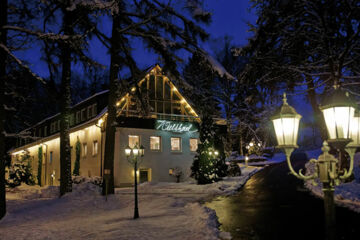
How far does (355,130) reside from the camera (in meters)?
4.09

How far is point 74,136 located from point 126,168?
33.4ft

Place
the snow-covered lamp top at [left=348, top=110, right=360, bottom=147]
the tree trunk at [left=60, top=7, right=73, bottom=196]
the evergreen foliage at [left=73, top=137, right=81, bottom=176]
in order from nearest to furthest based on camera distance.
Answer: the snow-covered lamp top at [left=348, top=110, right=360, bottom=147] < the tree trunk at [left=60, top=7, right=73, bottom=196] < the evergreen foliage at [left=73, top=137, right=81, bottom=176]

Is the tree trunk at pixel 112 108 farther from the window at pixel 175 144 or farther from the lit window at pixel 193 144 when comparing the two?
the lit window at pixel 193 144

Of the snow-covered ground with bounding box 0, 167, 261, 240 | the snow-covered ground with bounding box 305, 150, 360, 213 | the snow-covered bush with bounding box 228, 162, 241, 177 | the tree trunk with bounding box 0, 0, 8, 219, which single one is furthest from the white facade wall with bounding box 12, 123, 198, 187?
the snow-covered ground with bounding box 305, 150, 360, 213

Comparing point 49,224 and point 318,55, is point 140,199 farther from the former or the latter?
point 318,55

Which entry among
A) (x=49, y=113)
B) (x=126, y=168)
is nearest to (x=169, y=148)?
(x=126, y=168)

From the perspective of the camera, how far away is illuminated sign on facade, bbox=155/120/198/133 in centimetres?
2734

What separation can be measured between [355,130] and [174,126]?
24.2 meters

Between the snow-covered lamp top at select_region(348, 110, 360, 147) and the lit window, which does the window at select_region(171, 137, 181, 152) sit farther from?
the snow-covered lamp top at select_region(348, 110, 360, 147)

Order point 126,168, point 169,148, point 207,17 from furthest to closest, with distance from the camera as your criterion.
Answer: point 169,148 → point 126,168 → point 207,17

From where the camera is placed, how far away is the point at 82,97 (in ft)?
157

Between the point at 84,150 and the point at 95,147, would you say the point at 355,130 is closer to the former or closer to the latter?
the point at 95,147

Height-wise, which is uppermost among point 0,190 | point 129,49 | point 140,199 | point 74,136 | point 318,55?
point 129,49

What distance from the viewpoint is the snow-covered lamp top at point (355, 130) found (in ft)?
13.3
